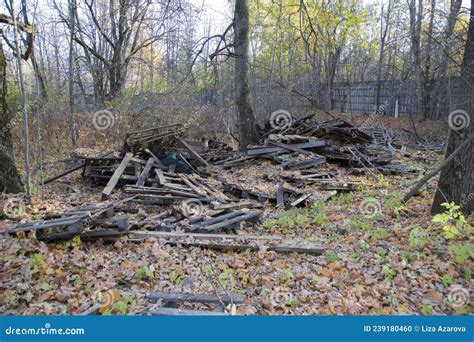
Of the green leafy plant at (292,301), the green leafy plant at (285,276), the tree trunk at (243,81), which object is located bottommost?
the green leafy plant at (292,301)

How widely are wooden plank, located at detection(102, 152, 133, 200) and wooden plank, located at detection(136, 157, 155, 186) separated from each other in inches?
20.5

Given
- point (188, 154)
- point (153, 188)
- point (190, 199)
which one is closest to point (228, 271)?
point (190, 199)

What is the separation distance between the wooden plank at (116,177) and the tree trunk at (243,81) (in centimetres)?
498

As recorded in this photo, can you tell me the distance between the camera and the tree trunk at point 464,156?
5.45 m

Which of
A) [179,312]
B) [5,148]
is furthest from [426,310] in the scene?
[5,148]

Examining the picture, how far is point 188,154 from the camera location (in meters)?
10.1

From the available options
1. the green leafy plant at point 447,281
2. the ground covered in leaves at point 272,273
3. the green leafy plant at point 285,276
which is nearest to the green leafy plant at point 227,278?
the ground covered in leaves at point 272,273

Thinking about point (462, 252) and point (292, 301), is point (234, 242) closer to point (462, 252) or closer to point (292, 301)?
point (292, 301)

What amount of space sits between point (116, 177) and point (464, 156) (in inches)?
283

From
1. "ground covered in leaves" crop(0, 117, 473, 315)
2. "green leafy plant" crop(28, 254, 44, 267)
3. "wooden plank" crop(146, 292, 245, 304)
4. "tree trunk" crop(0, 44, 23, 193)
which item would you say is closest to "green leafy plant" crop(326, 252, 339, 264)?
"ground covered in leaves" crop(0, 117, 473, 315)

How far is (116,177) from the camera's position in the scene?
845 centimetres

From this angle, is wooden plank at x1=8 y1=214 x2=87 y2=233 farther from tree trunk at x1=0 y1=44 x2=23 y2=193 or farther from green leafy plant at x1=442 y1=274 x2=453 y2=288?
green leafy plant at x1=442 y1=274 x2=453 y2=288

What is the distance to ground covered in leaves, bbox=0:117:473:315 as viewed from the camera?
3.69 m

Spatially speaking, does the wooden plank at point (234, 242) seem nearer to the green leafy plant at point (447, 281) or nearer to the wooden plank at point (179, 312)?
the green leafy plant at point (447, 281)
